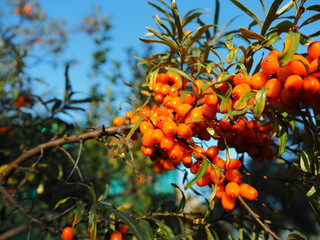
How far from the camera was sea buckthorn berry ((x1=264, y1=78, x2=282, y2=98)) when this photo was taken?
610mm

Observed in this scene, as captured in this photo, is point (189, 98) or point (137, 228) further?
point (189, 98)

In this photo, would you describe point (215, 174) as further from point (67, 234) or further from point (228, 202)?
point (67, 234)

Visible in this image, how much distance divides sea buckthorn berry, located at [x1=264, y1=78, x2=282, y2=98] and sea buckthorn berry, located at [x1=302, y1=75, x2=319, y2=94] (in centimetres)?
5

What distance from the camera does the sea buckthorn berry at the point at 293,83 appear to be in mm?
558

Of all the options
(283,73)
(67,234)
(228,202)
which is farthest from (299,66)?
(67,234)

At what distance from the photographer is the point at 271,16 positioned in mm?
715

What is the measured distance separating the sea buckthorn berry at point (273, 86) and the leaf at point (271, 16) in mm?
191

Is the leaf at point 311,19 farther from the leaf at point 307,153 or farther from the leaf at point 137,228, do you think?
the leaf at point 137,228

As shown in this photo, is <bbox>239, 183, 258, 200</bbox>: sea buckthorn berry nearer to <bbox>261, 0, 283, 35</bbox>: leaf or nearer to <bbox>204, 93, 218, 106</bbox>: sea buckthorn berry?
<bbox>204, 93, 218, 106</bbox>: sea buckthorn berry

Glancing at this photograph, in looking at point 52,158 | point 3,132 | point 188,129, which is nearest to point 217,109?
point 188,129

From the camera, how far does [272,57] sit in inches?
24.0

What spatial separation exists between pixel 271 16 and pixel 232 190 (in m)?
0.45

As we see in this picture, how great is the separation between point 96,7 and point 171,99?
10.7ft

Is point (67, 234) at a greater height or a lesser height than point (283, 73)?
lesser
